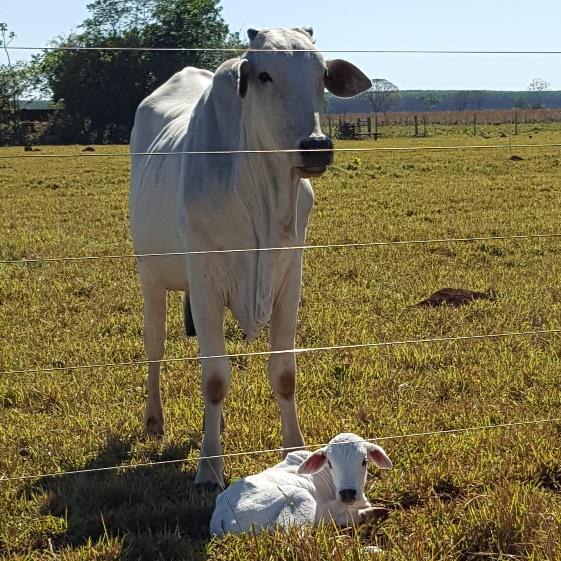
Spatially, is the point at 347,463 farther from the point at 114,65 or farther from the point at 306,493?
the point at 114,65

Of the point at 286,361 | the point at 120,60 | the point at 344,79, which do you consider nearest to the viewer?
the point at 344,79

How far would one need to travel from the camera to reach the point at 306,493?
3.41m

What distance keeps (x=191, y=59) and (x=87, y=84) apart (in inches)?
50.5

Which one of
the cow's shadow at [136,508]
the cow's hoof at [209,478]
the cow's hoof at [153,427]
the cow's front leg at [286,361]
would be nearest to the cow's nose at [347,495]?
the cow's shadow at [136,508]

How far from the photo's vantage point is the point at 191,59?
6770mm

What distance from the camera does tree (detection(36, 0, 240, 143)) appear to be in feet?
18.3

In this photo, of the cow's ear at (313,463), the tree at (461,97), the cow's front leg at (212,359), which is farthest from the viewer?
the tree at (461,97)

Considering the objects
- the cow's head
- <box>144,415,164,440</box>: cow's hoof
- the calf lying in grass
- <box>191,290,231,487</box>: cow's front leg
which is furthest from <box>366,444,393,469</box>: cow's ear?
<box>144,415,164,440</box>: cow's hoof

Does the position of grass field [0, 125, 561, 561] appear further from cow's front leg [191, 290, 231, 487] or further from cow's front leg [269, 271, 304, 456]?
cow's front leg [191, 290, 231, 487]

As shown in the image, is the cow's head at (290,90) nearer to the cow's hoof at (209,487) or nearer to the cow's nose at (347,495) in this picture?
the cow's nose at (347,495)

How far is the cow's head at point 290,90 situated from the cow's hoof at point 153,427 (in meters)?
1.58

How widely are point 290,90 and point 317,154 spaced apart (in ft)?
1.12

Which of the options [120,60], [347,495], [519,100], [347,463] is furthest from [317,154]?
[519,100]

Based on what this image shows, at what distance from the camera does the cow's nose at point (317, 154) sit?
11.2 feet
